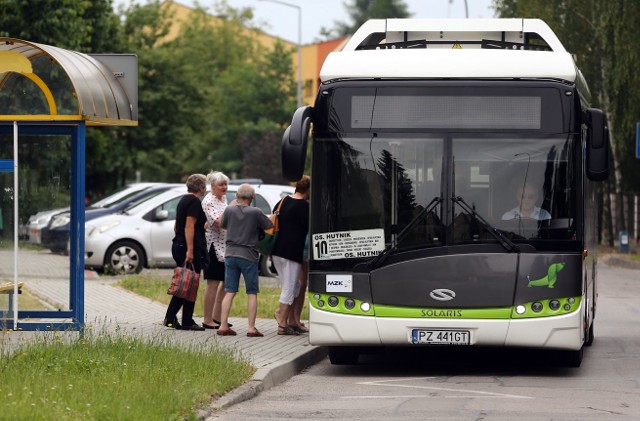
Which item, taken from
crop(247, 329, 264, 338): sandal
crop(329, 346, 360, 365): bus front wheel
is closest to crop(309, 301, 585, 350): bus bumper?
crop(329, 346, 360, 365): bus front wheel

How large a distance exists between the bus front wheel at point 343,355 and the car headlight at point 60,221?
3.20 metres

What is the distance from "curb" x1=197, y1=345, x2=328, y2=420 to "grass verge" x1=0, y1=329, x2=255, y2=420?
0.25ft

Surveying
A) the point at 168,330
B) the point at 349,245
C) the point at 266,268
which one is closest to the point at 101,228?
the point at 266,268

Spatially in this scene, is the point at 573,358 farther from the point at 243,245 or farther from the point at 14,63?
the point at 14,63

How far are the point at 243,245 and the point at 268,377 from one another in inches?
132

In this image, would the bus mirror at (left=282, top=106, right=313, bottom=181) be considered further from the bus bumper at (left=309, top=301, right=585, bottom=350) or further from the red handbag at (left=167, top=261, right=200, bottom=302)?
the red handbag at (left=167, top=261, right=200, bottom=302)

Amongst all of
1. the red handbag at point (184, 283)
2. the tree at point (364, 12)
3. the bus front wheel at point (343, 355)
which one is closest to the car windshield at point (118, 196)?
the red handbag at point (184, 283)

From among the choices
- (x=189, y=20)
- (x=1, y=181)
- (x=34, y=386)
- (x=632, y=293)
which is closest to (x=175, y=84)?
(x=632, y=293)

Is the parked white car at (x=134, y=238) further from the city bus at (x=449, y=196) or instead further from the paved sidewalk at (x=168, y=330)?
the city bus at (x=449, y=196)

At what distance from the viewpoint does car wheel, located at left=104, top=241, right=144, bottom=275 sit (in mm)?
25938

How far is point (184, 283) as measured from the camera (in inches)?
609

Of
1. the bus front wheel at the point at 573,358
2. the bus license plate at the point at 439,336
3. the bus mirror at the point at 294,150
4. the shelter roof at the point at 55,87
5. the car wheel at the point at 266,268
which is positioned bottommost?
the car wheel at the point at 266,268

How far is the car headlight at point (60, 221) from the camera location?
15.0 m

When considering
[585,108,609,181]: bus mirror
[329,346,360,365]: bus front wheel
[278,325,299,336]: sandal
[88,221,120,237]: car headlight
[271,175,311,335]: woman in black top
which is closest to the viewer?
[585,108,609,181]: bus mirror
